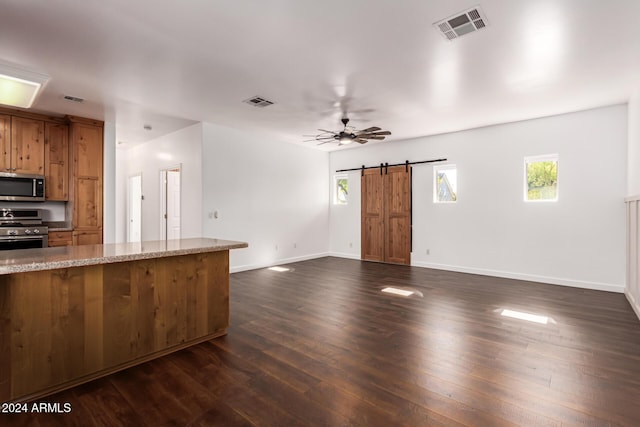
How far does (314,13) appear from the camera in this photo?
8.15 ft

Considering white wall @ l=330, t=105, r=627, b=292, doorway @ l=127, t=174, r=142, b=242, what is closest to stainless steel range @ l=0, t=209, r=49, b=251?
doorway @ l=127, t=174, r=142, b=242

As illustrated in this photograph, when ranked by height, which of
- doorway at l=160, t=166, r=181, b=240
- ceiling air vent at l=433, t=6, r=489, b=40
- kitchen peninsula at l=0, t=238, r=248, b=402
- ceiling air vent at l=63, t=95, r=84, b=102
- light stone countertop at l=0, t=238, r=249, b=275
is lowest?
kitchen peninsula at l=0, t=238, r=248, b=402

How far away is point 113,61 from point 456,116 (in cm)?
484

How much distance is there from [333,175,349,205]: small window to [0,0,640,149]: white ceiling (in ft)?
10.6

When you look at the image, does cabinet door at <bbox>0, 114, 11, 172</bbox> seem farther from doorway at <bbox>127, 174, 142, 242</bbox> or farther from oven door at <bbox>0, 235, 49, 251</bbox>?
doorway at <bbox>127, 174, 142, 242</bbox>

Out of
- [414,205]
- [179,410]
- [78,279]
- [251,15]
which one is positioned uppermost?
[251,15]

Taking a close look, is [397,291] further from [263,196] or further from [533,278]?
[263,196]

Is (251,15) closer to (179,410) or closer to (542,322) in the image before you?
(179,410)

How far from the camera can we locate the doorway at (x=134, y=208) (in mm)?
7809

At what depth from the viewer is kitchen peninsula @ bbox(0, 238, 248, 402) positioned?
2.02 metres

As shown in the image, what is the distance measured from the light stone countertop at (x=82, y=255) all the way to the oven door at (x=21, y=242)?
2.81m

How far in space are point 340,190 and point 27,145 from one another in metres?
6.15

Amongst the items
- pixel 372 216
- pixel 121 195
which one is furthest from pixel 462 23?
pixel 121 195

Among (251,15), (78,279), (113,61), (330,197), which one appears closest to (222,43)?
(251,15)
